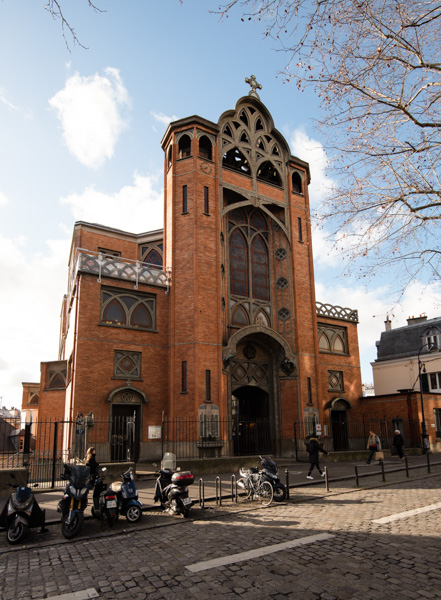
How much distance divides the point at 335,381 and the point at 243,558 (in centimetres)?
2219

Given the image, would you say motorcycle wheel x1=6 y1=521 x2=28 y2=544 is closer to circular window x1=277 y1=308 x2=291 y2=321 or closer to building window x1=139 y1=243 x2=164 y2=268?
circular window x1=277 y1=308 x2=291 y2=321

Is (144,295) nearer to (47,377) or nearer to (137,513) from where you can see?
(47,377)

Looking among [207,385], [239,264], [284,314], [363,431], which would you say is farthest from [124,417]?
[363,431]

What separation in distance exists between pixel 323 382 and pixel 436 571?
830 inches

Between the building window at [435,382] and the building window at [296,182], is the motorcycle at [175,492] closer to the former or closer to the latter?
the building window at [296,182]

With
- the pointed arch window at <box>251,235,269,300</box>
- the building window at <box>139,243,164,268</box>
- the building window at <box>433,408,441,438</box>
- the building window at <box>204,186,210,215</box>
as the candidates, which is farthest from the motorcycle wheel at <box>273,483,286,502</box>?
the building window at <box>139,243,164,268</box>

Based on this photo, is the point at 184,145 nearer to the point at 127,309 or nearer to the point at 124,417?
the point at 127,309

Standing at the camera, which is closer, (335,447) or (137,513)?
(137,513)

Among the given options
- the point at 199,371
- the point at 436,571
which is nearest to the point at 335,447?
the point at 199,371

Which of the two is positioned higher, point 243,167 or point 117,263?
point 243,167

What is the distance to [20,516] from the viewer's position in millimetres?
8094

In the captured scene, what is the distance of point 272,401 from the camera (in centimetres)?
2409

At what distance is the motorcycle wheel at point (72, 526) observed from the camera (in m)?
8.09

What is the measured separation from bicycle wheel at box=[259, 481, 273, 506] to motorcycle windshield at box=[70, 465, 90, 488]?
13.9 feet
